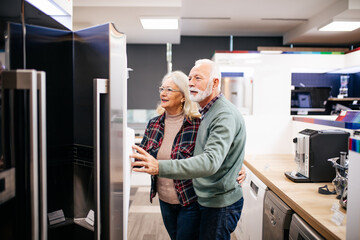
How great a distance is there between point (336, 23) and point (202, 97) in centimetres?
357

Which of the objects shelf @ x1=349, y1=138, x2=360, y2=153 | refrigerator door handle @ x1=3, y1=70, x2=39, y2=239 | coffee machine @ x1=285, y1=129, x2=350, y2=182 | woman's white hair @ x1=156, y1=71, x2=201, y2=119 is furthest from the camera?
coffee machine @ x1=285, y1=129, x2=350, y2=182

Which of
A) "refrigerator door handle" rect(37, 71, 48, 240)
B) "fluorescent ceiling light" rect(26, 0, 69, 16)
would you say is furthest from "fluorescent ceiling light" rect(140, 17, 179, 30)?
"refrigerator door handle" rect(37, 71, 48, 240)

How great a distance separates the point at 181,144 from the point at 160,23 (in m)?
2.82

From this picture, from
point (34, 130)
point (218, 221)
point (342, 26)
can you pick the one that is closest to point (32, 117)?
point (34, 130)

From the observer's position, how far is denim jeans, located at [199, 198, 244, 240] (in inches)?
60.3

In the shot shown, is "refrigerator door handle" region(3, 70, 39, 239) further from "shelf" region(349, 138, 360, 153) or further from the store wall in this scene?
the store wall

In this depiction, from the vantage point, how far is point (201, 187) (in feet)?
5.07

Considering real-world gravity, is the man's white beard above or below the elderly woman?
above

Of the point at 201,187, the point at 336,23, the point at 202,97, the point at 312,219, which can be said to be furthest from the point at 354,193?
the point at 336,23

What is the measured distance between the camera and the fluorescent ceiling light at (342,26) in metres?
4.00

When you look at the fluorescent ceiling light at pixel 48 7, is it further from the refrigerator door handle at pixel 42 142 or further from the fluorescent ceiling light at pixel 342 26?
the fluorescent ceiling light at pixel 342 26

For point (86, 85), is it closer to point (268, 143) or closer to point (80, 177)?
point (80, 177)

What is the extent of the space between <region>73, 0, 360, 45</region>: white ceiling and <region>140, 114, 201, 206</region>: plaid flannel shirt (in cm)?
214

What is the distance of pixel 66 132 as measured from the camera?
55.2 inches
